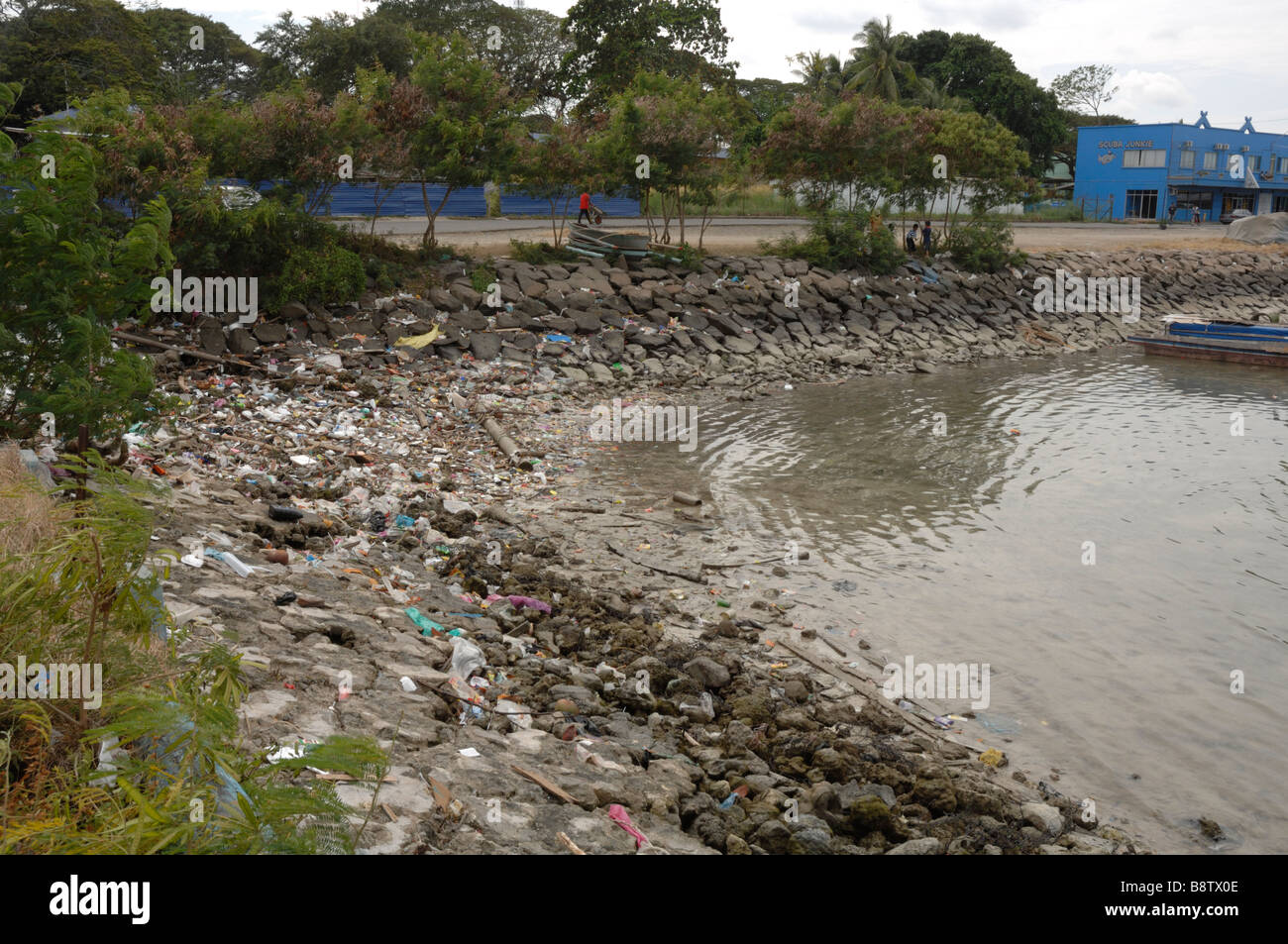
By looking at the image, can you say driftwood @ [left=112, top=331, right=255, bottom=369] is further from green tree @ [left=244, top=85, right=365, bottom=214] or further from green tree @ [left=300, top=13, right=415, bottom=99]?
green tree @ [left=300, top=13, right=415, bottom=99]

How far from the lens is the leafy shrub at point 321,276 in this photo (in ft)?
51.7

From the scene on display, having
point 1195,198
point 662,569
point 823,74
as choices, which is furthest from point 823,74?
point 662,569

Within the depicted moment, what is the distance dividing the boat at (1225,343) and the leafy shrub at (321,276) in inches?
866

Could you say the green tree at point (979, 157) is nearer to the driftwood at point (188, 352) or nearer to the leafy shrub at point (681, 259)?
the leafy shrub at point (681, 259)

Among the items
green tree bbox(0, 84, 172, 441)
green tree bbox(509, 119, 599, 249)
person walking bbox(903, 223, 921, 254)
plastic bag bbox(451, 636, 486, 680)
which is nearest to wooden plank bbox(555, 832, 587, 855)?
plastic bag bbox(451, 636, 486, 680)

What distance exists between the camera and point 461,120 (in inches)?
763

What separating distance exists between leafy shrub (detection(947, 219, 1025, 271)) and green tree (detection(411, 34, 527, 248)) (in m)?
15.8

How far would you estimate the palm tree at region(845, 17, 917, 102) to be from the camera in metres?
48.9

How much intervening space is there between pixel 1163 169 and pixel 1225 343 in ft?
116

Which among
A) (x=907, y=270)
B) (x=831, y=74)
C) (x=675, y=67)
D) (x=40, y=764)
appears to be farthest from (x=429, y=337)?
(x=831, y=74)

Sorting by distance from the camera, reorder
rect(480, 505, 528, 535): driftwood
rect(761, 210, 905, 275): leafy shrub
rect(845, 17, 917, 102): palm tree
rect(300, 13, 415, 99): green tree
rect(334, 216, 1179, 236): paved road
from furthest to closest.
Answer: rect(845, 17, 917, 102): palm tree → rect(300, 13, 415, 99): green tree → rect(761, 210, 905, 275): leafy shrub → rect(334, 216, 1179, 236): paved road → rect(480, 505, 528, 535): driftwood

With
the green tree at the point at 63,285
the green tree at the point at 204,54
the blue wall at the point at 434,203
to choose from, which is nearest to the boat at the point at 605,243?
the blue wall at the point at 434,203

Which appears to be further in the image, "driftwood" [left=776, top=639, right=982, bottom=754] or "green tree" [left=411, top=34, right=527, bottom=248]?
"green tree" [left=411, top=34, right=527, bottom=248]

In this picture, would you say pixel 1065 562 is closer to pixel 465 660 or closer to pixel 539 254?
pixel 465 660
